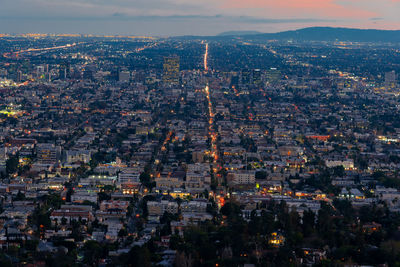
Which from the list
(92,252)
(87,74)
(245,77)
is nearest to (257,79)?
(245,77)

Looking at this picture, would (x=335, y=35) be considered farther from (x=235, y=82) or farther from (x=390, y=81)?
(x=235, y=82)

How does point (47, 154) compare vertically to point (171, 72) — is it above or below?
below

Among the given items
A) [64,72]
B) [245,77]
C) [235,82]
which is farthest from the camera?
[64,72]

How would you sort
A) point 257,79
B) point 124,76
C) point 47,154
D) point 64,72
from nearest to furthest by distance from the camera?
point 47,154
point 257,79
point 124,76
point 64,72

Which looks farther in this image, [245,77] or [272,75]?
[272,75]

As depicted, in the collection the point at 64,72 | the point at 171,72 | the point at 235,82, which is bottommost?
the point at 235,82

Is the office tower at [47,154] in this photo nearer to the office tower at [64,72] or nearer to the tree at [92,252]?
the tree at [92,252]

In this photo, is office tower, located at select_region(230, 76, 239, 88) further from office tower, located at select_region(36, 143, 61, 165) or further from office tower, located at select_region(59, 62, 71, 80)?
office tower, located at select_region(36, 143, 61, 165)

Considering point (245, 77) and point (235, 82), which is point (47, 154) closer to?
point (235, 82)
